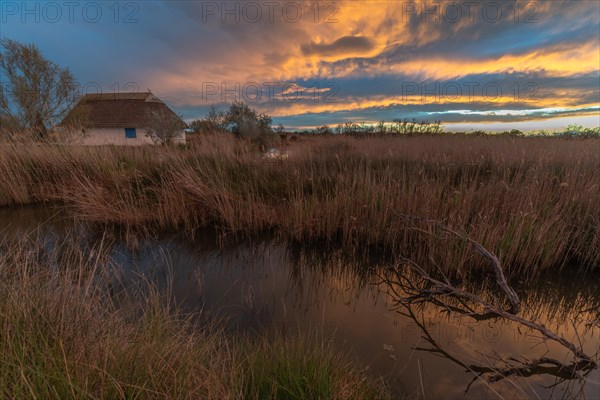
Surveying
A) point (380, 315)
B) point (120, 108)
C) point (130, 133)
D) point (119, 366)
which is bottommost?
point (380, 315)

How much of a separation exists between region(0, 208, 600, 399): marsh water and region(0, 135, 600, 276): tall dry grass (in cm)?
45

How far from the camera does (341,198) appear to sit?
4.51 meters

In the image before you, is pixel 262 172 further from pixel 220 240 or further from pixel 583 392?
pixel 583 392

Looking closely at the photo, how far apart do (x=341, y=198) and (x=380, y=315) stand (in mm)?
2134

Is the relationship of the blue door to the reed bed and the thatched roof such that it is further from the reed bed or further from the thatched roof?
the reed bed

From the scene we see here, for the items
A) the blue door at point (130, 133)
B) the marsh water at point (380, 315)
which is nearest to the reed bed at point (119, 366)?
the marsh water at point (380, 315)

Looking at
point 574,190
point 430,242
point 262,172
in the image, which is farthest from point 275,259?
point 574,190

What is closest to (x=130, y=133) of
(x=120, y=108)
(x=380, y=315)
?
(x=120, y=108)

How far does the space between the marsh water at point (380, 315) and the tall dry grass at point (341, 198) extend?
45 cm

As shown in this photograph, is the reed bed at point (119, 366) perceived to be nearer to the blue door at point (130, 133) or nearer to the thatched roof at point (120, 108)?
the thatched roof at point (120, 108)

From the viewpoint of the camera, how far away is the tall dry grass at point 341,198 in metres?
3.43

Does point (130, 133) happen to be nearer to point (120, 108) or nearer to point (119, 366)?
point (120, 108)

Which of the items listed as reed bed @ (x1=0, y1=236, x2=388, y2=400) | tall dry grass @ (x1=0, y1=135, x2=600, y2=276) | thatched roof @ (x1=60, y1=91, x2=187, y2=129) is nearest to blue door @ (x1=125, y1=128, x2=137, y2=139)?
thatched roof @ (x1=60, y1=91, x2=187, y2=129)

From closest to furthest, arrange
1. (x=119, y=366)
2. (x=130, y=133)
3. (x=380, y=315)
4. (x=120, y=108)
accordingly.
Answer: (x=119, y=366)
(x=380, y=315)
(x=130, y=133)
(x=120, y=108)
